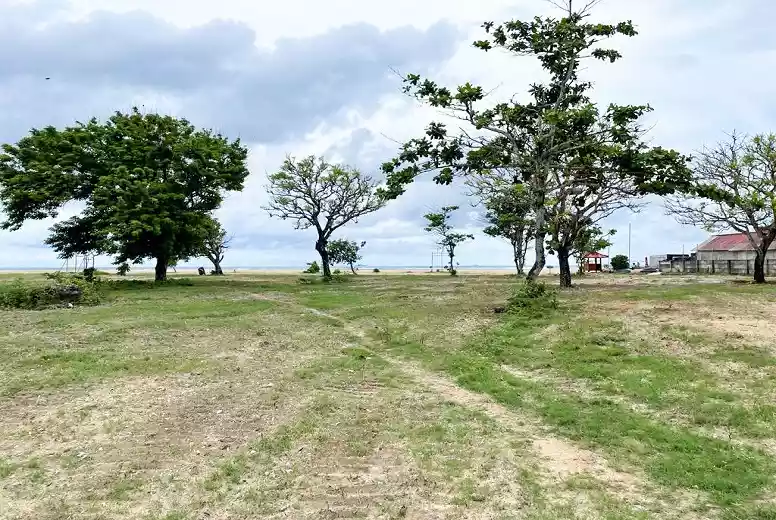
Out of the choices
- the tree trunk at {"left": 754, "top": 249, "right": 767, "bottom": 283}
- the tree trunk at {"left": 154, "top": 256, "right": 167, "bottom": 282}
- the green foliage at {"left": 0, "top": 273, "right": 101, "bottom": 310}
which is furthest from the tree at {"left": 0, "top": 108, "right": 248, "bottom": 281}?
the tree trunk at {"left": 754, "top": 249, "right": 767, "bottom": 283}

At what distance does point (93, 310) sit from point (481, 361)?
17.7m

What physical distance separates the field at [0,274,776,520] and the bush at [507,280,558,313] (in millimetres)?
3163

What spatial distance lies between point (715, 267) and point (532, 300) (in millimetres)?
50743

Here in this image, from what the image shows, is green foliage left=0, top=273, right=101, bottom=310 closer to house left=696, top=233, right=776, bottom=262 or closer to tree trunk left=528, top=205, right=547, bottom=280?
tree trunk left=528, top=205, right=547, bottom=280

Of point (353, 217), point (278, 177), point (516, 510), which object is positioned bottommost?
point (516, 510)

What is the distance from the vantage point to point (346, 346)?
1633 centimetres

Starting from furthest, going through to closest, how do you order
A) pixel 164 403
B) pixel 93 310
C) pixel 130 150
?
1. pixel 130 150
2. pixel 93 310
3. pixel 164 403

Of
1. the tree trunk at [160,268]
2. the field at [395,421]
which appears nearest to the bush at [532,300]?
the field at [395,421]

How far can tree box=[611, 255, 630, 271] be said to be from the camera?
2990 inches

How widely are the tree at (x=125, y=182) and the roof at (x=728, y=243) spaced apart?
52.3m

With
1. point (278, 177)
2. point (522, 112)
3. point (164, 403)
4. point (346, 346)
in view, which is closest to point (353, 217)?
point (278, 177)

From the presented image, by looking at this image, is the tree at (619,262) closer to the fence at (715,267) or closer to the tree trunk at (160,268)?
the fence at (715,267)

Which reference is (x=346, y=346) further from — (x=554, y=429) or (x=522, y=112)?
(x=522, y=112)

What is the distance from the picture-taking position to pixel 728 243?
210 ft
